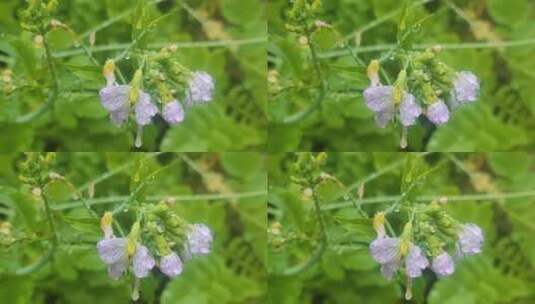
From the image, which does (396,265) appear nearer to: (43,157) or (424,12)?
(424,12)

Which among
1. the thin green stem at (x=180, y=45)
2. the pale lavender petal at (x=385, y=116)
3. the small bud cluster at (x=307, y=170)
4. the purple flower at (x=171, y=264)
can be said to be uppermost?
the thin green stem at (x=180, y=45)

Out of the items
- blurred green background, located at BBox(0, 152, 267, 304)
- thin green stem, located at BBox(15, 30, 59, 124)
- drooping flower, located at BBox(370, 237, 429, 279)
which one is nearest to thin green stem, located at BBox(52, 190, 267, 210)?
blurred green background, located at BBox(0, 152, 267, 304)

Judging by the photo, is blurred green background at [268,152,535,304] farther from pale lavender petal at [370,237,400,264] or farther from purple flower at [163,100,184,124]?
purple flower at [163,100,184,124]

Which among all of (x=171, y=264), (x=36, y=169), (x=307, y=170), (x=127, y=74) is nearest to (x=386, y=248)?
(x=307, y=170)

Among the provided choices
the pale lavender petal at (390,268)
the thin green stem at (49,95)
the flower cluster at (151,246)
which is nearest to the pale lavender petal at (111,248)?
the flower cluster at (151,246)

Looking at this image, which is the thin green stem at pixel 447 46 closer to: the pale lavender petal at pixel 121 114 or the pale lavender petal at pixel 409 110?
the pale lavender petal at pixel 409 110
